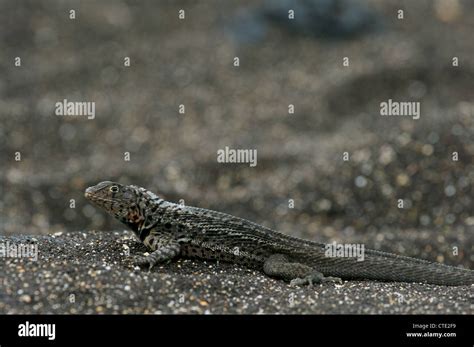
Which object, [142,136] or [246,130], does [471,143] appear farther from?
[142,136]

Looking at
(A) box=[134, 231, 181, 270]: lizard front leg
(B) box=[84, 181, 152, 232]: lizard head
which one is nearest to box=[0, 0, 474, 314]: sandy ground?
(A) box=[134, 231, 181, 270]: lizard front leg

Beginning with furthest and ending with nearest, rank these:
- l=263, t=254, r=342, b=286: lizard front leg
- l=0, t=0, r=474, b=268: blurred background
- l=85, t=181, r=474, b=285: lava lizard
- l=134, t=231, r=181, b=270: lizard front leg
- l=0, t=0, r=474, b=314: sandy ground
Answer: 1. l=0, t=0, r=474, b=268: blurred background
2. l=85, t=181, r=474, b=285: lava lizard
3. l=263, t=254, r=342, b=286: lizard front leg
4. l=134, t=231, r=181, b=270: lizard front leg
5. l=0, t=0, r=474, b=314: sandy ground

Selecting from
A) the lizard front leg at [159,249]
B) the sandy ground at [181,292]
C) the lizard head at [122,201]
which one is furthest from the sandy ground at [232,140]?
the lizard head at [122,201]

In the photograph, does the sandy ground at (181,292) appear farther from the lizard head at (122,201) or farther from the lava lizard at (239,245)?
the lizard head at (122,201)

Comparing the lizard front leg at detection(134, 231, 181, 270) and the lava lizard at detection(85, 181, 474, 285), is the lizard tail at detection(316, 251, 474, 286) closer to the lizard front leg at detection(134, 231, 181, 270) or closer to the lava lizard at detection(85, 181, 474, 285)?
the lava lizard at detection(85, 181, 474, 285)

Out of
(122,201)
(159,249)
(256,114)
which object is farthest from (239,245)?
(256,114)

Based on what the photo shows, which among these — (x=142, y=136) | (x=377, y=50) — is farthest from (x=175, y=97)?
(x=377, y=50)
